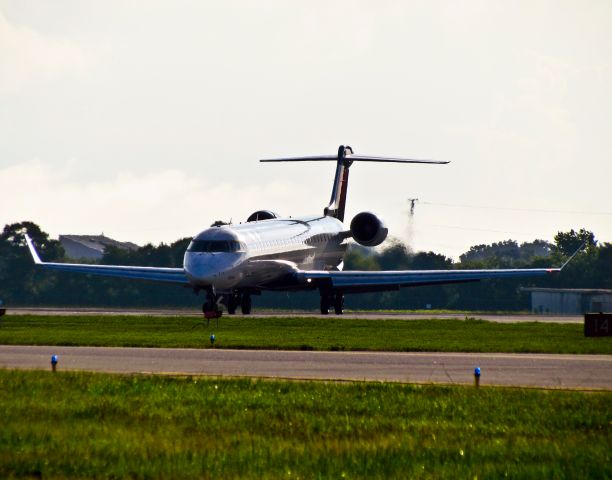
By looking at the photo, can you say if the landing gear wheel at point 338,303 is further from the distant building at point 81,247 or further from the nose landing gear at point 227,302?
the distant building at point 81,247

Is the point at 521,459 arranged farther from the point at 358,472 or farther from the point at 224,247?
the point at 224,247

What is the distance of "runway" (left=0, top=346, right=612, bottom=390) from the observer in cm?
2634

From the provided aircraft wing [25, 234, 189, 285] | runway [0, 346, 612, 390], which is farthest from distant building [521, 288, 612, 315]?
runway [0, 346, 612, 390]

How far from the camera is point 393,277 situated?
69812mm

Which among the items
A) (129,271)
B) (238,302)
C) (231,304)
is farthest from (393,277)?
(129,271)

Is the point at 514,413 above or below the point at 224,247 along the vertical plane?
below

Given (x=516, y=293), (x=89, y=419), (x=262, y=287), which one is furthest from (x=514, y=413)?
(x=516, y=293)

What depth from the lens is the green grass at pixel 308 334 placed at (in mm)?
36906

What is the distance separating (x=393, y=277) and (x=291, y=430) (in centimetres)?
5195

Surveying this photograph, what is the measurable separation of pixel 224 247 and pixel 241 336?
18785 millimetres

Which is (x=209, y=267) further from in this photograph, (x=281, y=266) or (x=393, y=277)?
(x=393, y=277)

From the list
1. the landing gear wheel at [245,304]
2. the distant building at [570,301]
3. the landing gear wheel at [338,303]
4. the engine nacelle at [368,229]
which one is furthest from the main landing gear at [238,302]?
the distant building at [570,301]

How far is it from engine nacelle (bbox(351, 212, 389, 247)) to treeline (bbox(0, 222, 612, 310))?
1061cm

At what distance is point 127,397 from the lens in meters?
21.6
